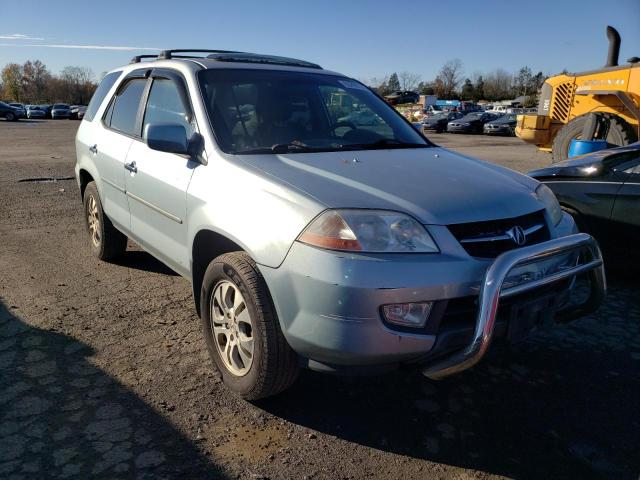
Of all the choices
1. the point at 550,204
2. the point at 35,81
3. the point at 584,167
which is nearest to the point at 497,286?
the point at 550,204

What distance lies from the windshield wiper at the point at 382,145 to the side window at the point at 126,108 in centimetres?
170

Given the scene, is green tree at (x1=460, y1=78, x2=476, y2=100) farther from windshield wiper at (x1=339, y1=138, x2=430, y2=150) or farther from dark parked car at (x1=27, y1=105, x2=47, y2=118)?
windshield wiper at (x1=339, y1=138, x2=430, y2=150)

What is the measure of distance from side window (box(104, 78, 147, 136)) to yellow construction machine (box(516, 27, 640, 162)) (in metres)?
9.13

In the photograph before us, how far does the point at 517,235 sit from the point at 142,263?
3797 millimetres

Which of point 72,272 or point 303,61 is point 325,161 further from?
point 72,272

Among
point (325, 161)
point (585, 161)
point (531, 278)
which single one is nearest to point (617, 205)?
point (585, 161)

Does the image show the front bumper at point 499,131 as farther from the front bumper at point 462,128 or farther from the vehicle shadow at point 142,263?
the vehicle shadow at point 142,263

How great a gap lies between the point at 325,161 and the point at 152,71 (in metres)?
1.92

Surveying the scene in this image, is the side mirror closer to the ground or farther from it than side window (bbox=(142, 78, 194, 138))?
closer to the ground

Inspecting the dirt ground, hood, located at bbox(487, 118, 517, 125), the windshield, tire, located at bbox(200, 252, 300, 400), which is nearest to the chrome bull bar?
the dirt ground

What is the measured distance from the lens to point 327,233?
2.40 meters

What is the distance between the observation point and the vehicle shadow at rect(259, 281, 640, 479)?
8.32ft

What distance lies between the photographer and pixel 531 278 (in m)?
2.61

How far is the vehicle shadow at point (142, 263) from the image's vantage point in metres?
5.09
